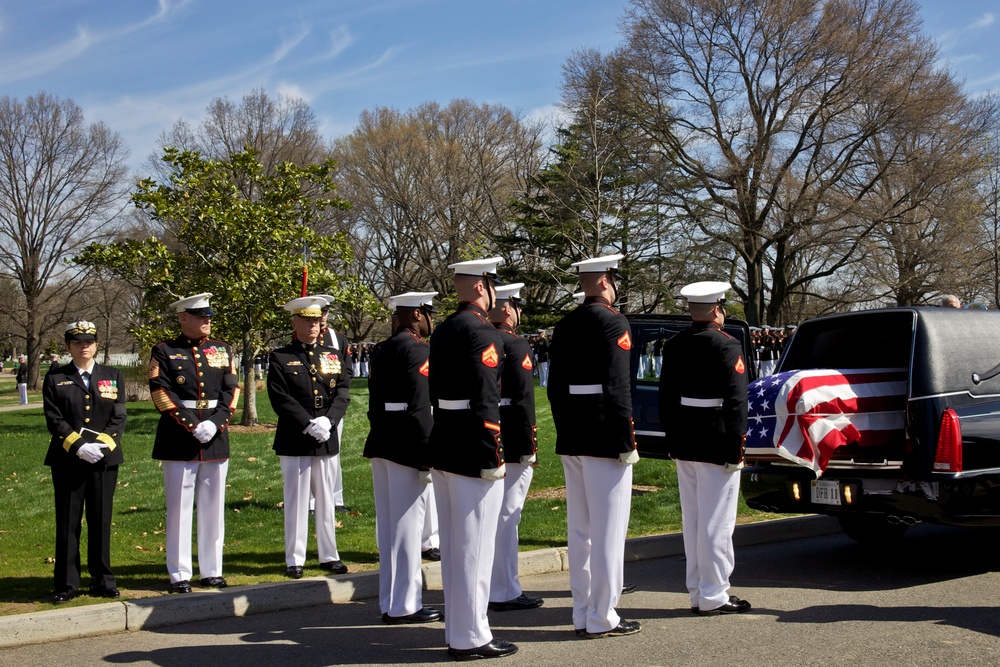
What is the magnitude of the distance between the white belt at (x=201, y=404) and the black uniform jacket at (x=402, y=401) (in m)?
1.39

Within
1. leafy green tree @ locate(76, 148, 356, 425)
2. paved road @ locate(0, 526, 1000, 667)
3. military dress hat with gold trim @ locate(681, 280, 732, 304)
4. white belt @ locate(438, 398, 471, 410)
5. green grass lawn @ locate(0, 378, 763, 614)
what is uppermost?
leafy green tree @ locate(76, 148, 356, 425)

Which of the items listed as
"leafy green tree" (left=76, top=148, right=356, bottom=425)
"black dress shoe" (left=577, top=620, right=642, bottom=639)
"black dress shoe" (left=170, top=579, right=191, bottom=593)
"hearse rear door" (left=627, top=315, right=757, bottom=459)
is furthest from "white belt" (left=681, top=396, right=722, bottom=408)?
"leafy green tree" (left=76, top=148, right=356, bottom=425)

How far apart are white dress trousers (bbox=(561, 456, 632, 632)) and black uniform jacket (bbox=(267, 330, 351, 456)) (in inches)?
100

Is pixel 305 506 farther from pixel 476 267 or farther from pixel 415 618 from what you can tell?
pixel 476 267

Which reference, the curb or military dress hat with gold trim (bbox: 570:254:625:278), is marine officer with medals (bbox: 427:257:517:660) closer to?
military dress hat with gold trim (bbox: 570:254:625:278)

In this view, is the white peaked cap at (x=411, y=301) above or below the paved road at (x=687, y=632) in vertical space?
above

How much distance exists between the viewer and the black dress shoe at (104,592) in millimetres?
6734

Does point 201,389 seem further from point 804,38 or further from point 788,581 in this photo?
point 804,38

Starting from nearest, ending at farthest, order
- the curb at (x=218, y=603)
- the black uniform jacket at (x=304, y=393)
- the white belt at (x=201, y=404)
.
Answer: the curb at (x=218, y=603) < the white belt at (x=201, y=404) < the black uniform jacket at (x=304, y=393)

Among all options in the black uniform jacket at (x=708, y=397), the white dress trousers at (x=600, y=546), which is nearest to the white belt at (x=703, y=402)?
the black uniform jacket at (x=708, y=397)

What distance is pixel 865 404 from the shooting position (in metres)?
7.12

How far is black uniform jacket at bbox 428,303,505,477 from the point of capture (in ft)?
18.0

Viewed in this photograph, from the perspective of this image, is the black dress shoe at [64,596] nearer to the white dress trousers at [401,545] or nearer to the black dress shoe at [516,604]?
the white dress trousers at [401,545]

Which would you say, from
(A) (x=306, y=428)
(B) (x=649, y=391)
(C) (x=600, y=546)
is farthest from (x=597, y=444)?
(B) (x=649, y=391)
